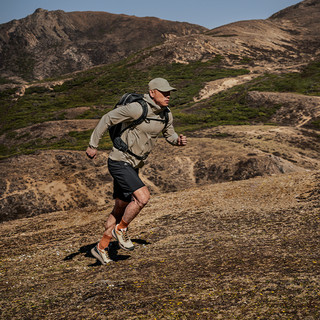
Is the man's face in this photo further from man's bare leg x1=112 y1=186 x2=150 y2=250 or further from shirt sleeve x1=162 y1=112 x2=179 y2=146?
man's bare leg x1=112 y1=186 x2=150 y2=250

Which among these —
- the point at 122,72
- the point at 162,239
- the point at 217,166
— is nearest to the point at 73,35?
the point at 122,72

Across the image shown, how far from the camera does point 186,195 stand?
9.37 m

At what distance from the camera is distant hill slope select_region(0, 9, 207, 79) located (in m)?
103

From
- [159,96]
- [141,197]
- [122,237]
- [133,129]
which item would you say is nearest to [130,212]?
[141,197]

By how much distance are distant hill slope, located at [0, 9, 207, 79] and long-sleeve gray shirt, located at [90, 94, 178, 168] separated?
101 meters

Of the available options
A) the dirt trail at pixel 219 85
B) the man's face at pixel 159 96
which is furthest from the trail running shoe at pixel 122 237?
the dirt trail at pixel 219 85

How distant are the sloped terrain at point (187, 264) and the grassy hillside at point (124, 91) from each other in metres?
11.9

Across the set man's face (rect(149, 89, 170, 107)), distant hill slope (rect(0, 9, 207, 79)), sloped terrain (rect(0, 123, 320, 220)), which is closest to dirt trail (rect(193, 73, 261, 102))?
sloped terrain (rect(0, 123, 320, 220))

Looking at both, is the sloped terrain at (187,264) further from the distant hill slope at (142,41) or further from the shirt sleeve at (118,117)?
the distant hill slope at (142,41)

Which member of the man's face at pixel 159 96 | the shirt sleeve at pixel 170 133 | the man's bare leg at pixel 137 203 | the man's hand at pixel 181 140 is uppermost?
the man's face at pixel 159 96

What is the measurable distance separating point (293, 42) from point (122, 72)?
37.8 meters

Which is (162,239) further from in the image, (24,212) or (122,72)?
(122,72)

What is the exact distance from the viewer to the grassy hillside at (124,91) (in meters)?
27.8

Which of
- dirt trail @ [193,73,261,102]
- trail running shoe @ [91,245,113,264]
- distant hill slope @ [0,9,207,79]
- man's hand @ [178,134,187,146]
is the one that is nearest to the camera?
trail running shoe @ [91,245,113,264]
